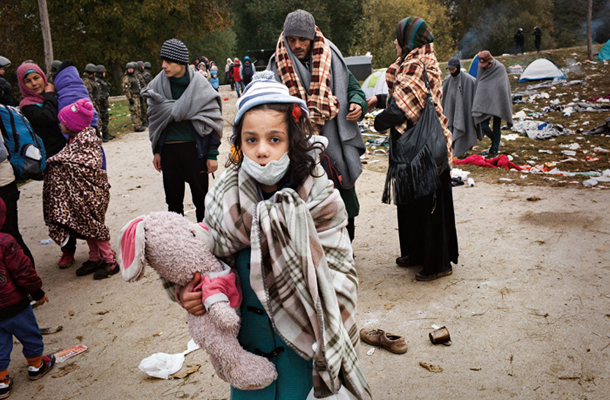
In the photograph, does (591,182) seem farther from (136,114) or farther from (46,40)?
(46,40)

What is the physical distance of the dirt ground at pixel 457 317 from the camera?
9.91ft

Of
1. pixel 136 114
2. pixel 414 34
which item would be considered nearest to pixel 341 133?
pixel 414 34

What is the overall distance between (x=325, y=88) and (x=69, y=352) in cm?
300

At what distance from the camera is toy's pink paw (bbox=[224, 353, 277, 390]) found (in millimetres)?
1712

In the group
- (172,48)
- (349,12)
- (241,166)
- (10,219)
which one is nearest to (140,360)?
(10,219)

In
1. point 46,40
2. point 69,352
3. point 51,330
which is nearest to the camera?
point 69,352

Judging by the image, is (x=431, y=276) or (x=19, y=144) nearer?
(x=431, y=276)

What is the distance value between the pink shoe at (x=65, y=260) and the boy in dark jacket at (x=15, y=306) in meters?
2.27

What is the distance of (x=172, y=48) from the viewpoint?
4625 millimetres

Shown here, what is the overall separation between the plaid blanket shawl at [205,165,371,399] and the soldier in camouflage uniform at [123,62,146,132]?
1354cm

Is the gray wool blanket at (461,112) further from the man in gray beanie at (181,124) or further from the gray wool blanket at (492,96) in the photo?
the man in gray beanie at (181,124)

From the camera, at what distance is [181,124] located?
479 cm

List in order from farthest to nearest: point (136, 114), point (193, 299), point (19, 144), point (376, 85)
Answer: point (376, 85)
point (136, 114)
point (19, 144)
point (193, 299)

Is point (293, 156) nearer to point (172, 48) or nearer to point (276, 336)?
point (276, 336)
